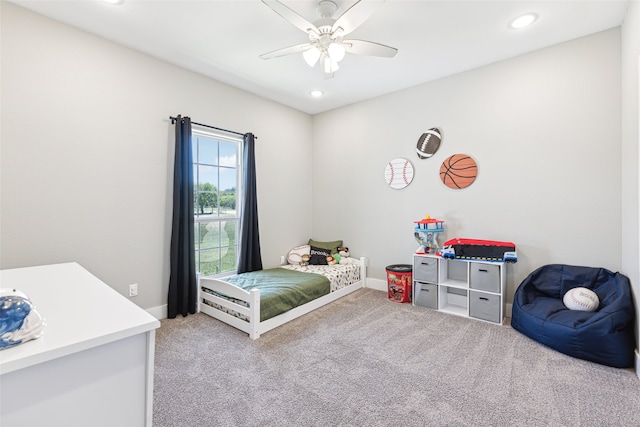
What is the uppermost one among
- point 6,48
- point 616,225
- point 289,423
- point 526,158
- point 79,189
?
point 6,48

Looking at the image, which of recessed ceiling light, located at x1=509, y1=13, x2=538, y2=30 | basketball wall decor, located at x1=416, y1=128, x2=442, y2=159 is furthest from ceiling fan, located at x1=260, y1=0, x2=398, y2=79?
basketball wall decor, located at x1=416, y1=128, x2=442, y2=159

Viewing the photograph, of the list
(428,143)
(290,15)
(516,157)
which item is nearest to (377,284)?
Answer: (428,143)

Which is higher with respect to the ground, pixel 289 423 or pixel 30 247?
pixel 30 247

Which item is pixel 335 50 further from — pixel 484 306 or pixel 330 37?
pixel 484 306

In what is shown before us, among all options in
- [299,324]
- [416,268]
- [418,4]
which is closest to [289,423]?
[299,324]

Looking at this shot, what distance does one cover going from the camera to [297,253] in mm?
4328

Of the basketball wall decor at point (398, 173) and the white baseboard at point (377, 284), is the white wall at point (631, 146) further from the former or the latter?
the white baseboard at point (377, 284)

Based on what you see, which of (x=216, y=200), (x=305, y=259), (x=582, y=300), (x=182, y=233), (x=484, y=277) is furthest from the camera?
(x=305, y=259)

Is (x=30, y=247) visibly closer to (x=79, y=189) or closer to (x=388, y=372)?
(x=79, y=189)

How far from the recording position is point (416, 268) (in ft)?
11.0

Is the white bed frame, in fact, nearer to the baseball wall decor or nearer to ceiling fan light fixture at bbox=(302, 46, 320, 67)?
ceiling fan light fixture at bbox=(302, 46, 320, 67)

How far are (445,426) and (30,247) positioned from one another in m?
3.12

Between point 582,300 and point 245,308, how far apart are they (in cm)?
282

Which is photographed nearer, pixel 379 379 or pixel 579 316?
pixel 379 379
